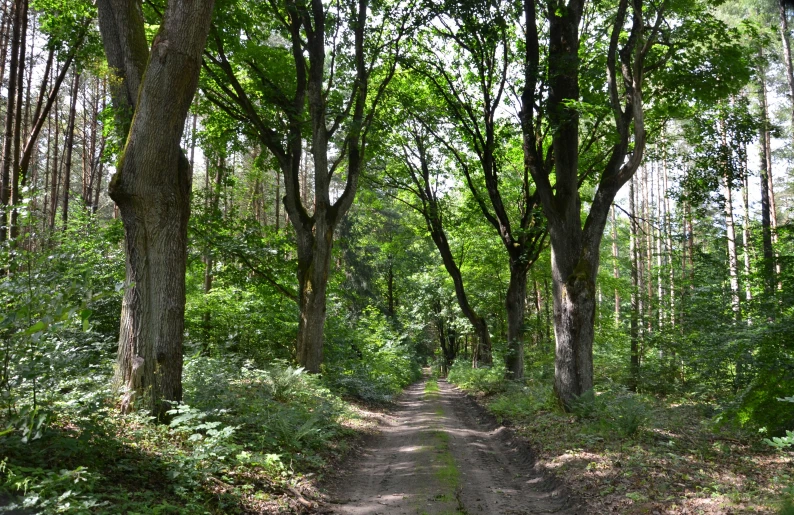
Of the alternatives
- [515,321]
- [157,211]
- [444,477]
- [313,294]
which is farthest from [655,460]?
[515,321]

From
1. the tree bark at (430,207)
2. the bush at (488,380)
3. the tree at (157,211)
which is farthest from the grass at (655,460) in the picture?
the tree bark at (430,207)

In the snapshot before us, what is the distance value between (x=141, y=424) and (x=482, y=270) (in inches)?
888

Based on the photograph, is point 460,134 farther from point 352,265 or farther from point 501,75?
point 352,265

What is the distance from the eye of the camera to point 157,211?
21.1ft

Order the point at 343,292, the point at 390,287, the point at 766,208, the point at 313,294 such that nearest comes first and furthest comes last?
the point at 313,294
the point at 766,208
the point at 343,292
the point at 390,287

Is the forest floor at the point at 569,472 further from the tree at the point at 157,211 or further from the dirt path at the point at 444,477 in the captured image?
the tree at the point at 157,211

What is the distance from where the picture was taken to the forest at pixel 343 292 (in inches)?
197

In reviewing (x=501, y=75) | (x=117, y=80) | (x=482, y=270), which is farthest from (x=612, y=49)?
(x=482, y=270)

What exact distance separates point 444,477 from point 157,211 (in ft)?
17.4

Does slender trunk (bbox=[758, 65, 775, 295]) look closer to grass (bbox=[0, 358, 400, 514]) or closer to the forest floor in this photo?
the forest floor

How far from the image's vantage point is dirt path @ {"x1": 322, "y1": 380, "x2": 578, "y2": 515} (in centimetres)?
585

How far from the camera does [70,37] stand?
937cm

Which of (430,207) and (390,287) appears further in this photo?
(390,287)

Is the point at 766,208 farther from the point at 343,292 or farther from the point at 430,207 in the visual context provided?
the point at 343,292
